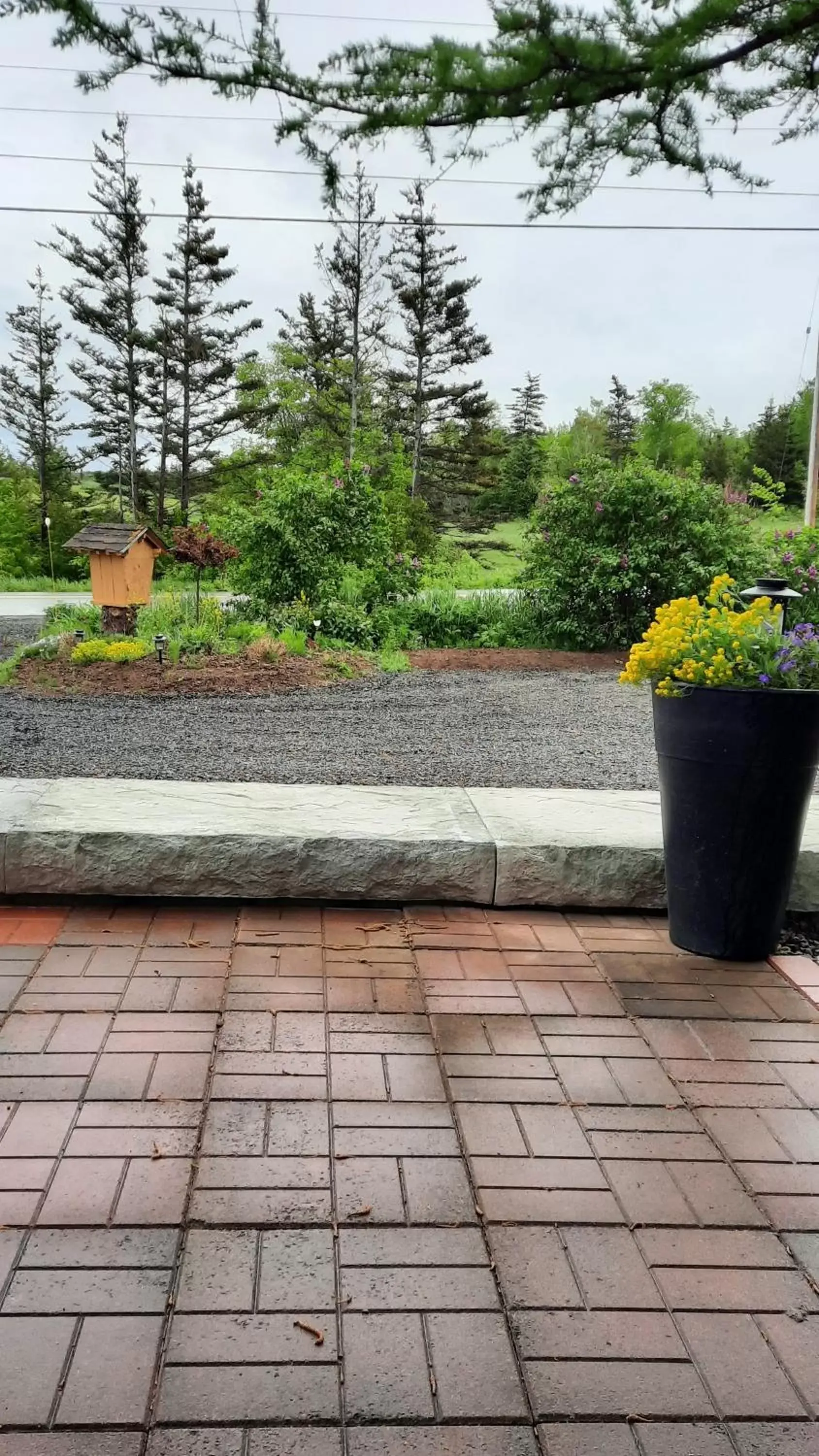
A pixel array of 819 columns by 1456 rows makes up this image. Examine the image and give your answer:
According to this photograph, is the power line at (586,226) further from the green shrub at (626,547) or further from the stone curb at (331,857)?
the stone curb at (331,857)

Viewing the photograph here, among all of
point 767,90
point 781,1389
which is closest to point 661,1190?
point 781,1389

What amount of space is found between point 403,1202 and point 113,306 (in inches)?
1139

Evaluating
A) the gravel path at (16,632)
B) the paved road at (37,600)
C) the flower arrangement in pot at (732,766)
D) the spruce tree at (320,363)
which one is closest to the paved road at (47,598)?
the paved road at (37,600)

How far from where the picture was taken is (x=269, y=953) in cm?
287

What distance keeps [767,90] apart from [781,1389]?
2285 mm

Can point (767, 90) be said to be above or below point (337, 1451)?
above

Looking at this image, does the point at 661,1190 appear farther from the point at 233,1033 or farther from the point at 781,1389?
the point at 233,1033

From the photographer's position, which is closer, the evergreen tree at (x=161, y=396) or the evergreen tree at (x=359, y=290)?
the evergreen tree at (x=359, y=290)

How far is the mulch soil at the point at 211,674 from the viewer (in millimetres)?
7742

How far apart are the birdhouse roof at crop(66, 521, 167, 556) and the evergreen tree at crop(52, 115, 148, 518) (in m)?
17.6

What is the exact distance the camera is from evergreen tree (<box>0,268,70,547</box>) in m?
28.0

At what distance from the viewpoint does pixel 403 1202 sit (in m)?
1.77

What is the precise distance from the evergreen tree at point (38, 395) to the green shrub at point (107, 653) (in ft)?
67.0

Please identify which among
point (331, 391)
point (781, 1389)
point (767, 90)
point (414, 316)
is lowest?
point (781, 1389)
